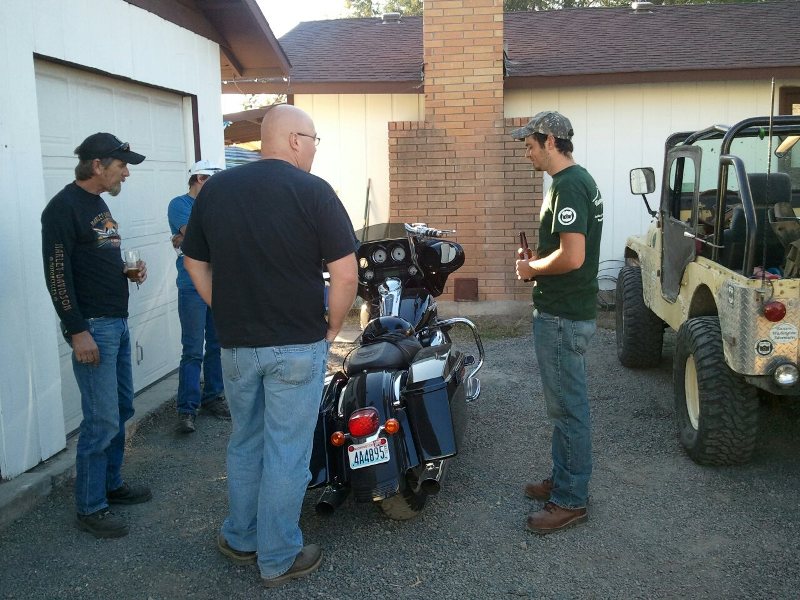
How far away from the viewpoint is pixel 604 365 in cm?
757

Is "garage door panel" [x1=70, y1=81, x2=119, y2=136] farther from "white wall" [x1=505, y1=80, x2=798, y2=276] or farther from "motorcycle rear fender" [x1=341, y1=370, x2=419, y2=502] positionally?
"white wall" [x1=505, y1=80, x2=798, y2=276]

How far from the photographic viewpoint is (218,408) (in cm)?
616

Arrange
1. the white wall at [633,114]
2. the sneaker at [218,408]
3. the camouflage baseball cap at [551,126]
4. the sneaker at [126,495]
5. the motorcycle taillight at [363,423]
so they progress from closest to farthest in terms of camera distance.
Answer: the motorcycle taillight at [363,423] < the camouflage baseball cap at [551,126] < the sneaker at [126,495] < the sneaker at [218,408] < the white wall at [633,114]

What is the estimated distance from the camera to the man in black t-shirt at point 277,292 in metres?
3.44

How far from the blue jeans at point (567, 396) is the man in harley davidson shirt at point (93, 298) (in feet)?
7.15

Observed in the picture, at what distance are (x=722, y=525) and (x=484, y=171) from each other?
644 cm

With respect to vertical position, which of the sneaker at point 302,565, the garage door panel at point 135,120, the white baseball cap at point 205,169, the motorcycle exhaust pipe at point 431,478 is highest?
the garage door panel at point 135,120

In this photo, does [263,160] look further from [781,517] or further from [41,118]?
[781,517]

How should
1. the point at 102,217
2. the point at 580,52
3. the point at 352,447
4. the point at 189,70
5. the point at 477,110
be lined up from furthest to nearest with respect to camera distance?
the point at 580,52
the point at 477,110
the point at 189,70
the point at 102,217
the point at 352,447

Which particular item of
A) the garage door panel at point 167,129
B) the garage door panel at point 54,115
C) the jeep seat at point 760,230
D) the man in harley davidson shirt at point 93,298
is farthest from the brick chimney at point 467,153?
the man in harley davidson shirt at point 93,298

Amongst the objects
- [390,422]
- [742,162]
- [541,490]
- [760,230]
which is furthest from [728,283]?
[390,422]

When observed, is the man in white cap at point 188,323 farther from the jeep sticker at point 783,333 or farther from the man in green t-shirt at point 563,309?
the jeep sticker at point 783,333

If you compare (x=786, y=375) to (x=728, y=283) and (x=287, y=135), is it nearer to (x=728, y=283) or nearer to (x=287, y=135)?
(x=728, y=283)

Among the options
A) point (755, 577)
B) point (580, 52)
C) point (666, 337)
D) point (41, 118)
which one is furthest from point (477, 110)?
point (755, 577)
